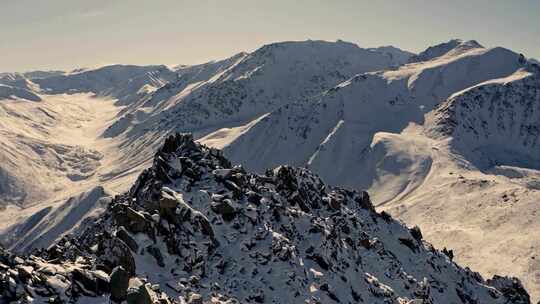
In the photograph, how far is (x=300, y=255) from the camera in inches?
2167

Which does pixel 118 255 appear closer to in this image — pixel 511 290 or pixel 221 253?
pixel 221 253

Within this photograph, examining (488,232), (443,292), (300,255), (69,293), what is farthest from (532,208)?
(69,293)

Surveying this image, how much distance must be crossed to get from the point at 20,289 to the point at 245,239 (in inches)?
927

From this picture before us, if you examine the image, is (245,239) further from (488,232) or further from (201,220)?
(488,232)

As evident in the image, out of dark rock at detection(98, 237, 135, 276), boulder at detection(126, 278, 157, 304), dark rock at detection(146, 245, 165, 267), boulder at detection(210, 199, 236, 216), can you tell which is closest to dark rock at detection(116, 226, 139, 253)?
dark rock at detection(146, 245, 165, 267)

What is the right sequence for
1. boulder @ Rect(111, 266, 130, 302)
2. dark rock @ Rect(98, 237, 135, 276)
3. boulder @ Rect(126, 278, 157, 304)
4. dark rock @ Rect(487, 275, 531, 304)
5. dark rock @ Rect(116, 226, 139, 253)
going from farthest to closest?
dark rock @ Rect(487, 275, 531, 304), dark rock @ Rect(116, 226, 139, 253), dark rock @ Rect(98, 237, 135, 276), boulder @ Rect(111, 266, 130, 302), boulder @ Rect(126, 278, 157, 304)

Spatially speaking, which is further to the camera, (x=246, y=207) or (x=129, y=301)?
(x=246, y=207)

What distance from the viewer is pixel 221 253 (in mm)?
50125

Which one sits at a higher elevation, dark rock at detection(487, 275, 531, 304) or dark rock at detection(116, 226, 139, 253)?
dark rock at detection(116, 226, 139, 253)

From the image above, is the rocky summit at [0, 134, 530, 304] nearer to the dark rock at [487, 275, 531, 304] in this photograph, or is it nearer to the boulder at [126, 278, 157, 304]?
the boulder at [126, 278, 157, 304]

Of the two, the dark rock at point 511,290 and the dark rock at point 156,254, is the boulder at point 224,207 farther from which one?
the dark rock at point 511,290

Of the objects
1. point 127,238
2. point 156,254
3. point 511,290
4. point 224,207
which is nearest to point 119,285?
point 127,238

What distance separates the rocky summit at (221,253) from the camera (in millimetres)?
35188

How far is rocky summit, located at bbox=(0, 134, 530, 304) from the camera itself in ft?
115
